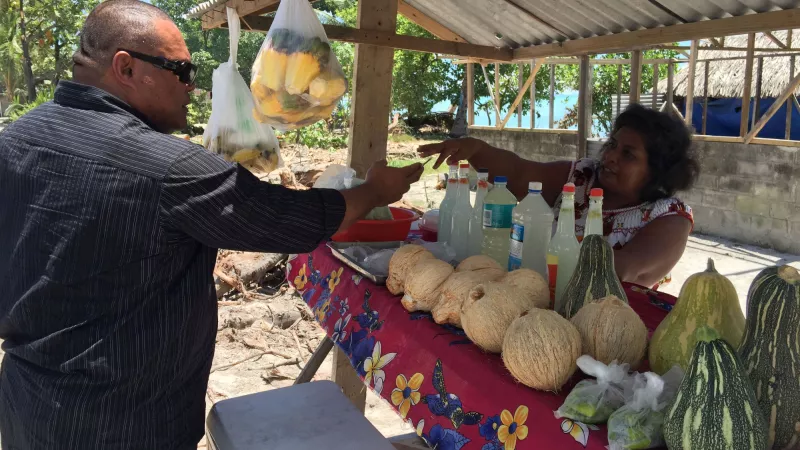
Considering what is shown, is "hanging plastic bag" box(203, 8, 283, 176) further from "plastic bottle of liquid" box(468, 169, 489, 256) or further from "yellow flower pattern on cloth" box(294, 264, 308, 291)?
"plastic bottle of liquid" box(468, 169, 489, 256)

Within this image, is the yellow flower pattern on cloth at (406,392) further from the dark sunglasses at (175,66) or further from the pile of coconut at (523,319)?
the dark sunglasses at (175,66)

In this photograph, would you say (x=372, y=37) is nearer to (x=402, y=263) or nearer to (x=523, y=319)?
(x=402, y=263)

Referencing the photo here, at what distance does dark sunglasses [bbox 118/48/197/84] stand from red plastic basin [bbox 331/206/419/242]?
90 cm

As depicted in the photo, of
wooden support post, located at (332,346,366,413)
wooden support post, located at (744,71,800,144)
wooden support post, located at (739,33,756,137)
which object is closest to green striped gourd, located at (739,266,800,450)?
wooden support post, located at (332,346,366,413)

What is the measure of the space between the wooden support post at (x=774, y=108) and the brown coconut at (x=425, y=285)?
6560 mm

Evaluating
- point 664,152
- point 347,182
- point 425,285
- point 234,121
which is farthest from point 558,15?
point 425,285

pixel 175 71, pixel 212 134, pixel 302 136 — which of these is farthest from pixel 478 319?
pixel 302 136

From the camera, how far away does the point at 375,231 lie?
229 cm

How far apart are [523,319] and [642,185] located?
1.74m

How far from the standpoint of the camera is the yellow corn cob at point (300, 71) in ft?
7.34

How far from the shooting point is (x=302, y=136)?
50.4 feet

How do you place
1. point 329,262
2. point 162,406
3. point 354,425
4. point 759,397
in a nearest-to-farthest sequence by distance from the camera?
point 759,397, point 162,406, point 354,425, point 329,262

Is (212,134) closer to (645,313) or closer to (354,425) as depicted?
(354,425)

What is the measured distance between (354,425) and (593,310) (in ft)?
3.06
